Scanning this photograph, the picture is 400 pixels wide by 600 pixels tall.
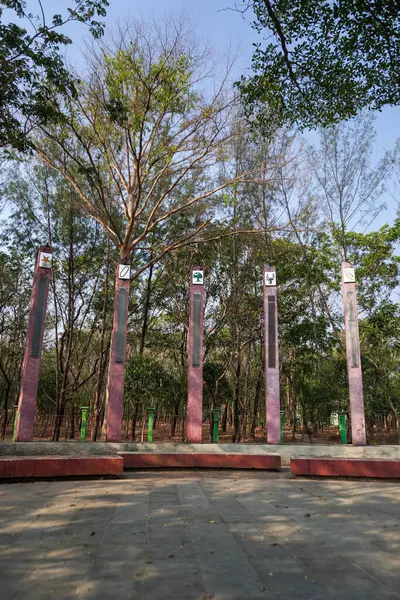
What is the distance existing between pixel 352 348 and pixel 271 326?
2247 millimetres

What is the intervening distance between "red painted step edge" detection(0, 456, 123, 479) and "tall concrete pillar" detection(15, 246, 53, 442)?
2753 millimetres

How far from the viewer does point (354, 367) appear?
36.1 feet

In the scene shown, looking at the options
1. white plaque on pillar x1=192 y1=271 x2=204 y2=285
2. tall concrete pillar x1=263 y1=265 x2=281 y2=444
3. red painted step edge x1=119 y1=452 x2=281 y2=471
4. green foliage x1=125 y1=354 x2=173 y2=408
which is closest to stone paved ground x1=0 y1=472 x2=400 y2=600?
red painted step edge x1=119 y1=452 x2=281 y2=471

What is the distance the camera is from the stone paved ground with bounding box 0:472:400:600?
8.73 ft

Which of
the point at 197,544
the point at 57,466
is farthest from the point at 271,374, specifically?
the point at 197,544

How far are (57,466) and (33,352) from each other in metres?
3.74

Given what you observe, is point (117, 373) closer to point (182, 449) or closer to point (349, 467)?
point (182, 449)

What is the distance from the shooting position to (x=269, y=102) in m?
6.93

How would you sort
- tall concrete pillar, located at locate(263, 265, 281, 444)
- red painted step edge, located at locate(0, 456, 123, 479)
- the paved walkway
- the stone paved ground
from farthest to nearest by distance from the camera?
tall concrete pillar, located at locate(263, 265, 281, 444) < the paved walkway < red painted step edge, located at locate(0, 456, 123, 479) < the stone paved ground

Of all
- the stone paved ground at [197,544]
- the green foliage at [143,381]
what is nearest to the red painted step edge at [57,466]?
the stone paved ground at [197,544]

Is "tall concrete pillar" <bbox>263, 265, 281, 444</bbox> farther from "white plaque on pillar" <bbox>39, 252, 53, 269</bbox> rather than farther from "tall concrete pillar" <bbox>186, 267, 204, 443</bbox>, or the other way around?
"white plaque on pillar" <bbox>39, 252, 53, 269</bbox>

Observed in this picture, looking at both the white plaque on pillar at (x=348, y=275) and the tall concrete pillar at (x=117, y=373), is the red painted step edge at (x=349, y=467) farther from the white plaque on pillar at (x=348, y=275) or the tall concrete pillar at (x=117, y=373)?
the white plaque on pillar at (x=348, y=275)

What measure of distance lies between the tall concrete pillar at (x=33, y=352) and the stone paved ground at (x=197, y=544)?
3.98 meters

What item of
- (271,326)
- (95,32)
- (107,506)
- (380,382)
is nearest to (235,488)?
(107,506)
